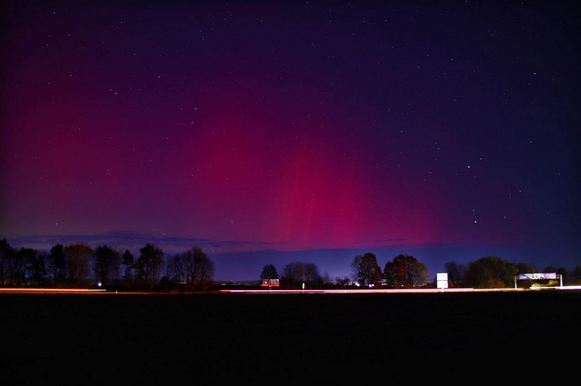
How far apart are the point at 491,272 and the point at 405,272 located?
84.2ft

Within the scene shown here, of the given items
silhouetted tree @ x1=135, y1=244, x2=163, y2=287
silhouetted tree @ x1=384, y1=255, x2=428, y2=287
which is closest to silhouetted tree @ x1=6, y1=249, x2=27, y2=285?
silhouetted tree @ x1=135, y1=244, x2=163, y2=287

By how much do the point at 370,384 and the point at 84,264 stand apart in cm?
15432

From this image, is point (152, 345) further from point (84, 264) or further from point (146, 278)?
point (84, 264)

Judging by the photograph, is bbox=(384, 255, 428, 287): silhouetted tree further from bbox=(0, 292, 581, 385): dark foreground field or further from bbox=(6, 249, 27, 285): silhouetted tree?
bbox=(0, 292, 581, 385): dark foreground field

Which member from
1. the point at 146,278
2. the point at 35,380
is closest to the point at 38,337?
the point at 35,380

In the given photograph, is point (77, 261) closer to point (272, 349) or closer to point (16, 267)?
point (16, 267)

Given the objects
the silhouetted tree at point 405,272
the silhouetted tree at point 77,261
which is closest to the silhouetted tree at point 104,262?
the silhouetted tree at point 77,261

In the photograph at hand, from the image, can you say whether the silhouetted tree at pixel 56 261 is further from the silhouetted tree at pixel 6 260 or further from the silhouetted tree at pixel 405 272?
the silhouetted tree at pixel 405 272

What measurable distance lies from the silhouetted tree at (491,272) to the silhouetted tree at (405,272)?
13095 millimetres

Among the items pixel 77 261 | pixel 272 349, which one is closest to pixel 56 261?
pixel 77 261

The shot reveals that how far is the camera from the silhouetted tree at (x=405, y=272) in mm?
174250

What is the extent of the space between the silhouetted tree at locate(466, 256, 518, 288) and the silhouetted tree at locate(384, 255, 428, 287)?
43.0 feet

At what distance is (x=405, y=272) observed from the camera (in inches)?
6944

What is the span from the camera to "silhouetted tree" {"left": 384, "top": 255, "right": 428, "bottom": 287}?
572 feet
